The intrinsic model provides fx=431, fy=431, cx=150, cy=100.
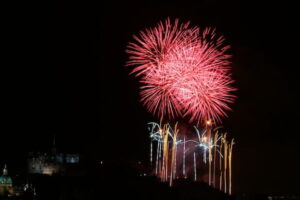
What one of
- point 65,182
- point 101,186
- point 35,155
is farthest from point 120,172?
point 35,155

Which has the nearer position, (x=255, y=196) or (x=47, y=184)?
(x=255, y=196)

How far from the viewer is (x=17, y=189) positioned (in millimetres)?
59906

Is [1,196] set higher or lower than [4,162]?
lower

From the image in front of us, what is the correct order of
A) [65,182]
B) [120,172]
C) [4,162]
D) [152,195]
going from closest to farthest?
1. [152,195]
2. [65,182]
3. [120,172]
4. [4,162]

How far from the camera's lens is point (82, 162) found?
54562 mm

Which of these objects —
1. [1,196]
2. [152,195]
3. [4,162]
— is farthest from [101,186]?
[4,162]

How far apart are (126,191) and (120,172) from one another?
12.8m

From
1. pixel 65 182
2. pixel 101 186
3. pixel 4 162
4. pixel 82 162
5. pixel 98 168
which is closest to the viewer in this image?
pixel 101 186

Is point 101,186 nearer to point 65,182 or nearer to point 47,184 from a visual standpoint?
point 65,182

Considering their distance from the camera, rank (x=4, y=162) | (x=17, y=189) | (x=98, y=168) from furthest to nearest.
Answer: (x=4, y=162), (x=17, y=189), (x=98, y=168)

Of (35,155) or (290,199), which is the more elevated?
(35,155)

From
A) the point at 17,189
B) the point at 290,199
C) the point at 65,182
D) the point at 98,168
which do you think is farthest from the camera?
the point at 17,189

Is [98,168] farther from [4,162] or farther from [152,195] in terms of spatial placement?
[4,162]

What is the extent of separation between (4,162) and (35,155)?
5.15 meters
